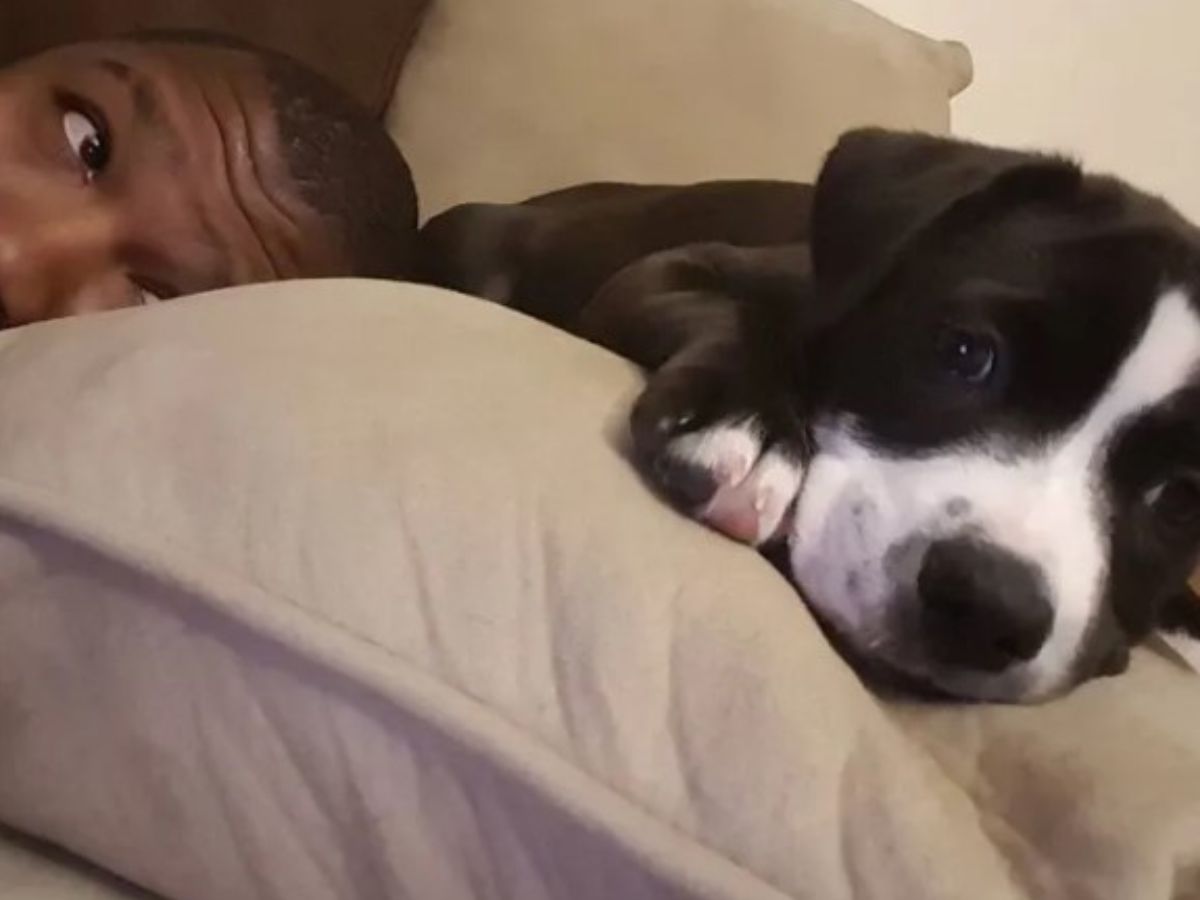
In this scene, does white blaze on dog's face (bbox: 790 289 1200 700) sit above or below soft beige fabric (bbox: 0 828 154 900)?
above

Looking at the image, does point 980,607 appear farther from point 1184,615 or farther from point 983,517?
point 1184,615

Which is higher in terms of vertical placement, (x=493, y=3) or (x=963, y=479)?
(x=963, y=479)

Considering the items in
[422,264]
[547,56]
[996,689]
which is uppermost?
[996,689]

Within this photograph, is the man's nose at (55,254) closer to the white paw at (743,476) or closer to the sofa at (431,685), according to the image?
the sofa at (431,685)

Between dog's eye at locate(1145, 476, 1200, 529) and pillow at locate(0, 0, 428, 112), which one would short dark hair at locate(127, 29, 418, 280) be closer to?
pillow at locate(0, 0, 428, 112)

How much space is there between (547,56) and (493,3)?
8cm

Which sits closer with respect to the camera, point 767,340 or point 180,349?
point 180,349

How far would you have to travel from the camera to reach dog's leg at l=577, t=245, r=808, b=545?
3.29 ft

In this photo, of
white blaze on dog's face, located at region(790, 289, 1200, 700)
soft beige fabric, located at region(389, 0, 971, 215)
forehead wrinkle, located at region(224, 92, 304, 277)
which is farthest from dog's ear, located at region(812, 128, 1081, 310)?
soft beige fabric, located at region(389, 0, 971, 215)

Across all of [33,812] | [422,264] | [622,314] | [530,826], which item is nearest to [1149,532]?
[622,314]

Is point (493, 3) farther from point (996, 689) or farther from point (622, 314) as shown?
point (996, 689)

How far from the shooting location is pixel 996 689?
1031 mm

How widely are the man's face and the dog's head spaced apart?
0.53 meters

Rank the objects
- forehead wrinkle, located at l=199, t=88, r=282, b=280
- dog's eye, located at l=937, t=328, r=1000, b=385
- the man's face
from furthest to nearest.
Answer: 1. forehead wrinkle, located at l=199, t=88, r=282, b=280
2. the man's face
3. dog's eye, located at l=937, t=328, r=1000, b=385
